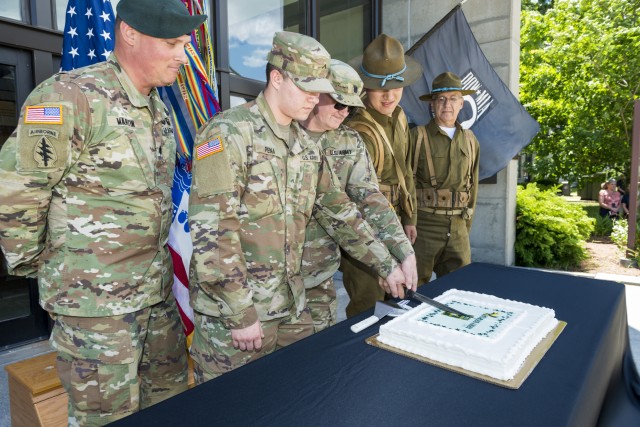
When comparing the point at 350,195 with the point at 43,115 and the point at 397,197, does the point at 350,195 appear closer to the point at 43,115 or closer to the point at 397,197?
the point at 397,197

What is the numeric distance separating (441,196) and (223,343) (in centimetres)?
209

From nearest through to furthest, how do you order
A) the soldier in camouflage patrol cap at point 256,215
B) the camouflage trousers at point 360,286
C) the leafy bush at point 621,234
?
1. the soldier in camouflage patrol cap at point 256,215
2. the camouflage trousers at point 360,286
3. the leafy bush at point 621,234

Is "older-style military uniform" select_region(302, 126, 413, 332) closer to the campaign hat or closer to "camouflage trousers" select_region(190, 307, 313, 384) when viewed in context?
"camouflage trousers" select_region(190, 307, 313, 384)

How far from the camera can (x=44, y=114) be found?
126 cm

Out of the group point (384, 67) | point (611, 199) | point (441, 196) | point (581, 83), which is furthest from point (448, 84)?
point (611, 199)

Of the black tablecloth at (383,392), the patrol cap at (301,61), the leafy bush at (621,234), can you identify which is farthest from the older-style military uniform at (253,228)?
the leafy bush at (621,234)

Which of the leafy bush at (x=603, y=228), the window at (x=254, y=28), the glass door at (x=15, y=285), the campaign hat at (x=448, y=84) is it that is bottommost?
the leafy bush at (x=603, y=228)

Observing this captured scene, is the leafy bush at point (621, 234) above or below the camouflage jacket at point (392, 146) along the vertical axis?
below

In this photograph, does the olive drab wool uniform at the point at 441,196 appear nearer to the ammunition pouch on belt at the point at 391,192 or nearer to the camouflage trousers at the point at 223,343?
the ammunition pouch on belt at the point at 391,192

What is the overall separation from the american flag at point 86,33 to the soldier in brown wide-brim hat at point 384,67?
4.58 ft

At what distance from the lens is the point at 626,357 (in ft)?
5.96

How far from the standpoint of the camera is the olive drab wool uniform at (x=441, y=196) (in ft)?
10.2

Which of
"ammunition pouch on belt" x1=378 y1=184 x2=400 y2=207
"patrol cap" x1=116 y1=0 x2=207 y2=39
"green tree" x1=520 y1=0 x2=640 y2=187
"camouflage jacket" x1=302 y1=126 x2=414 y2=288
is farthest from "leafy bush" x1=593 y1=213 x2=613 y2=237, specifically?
"patrol cap" x1=116 y1=0 x2=207 y2=39

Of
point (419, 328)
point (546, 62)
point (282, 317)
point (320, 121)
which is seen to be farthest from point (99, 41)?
point (546, 62)
